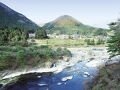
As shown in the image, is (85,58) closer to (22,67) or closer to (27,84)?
(22,67)

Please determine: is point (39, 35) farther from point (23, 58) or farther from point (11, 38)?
point (23, 58)

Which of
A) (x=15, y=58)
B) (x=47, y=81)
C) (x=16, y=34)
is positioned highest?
(x=16, y=34)

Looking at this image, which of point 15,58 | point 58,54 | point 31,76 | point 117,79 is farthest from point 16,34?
point 117,79

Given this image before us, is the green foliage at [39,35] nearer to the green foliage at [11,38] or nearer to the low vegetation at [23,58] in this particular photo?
the green foliage at [11,38]

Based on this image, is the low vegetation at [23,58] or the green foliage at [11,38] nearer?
the low vegetation at [23,58]

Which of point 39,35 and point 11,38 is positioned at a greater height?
point 39,35

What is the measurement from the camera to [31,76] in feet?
171

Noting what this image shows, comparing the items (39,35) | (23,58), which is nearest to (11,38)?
(39,35)

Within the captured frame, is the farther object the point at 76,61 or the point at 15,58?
the point at 76,61

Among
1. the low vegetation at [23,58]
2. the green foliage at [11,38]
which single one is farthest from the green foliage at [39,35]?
the low vegetation at [23,58]

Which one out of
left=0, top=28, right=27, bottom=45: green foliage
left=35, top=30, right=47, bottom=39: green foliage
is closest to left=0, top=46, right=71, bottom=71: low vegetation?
left=0, top=28, right=27, bottom=45: green foliage

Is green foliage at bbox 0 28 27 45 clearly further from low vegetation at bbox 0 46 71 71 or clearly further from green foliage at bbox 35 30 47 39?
green foliage at bbox 35 30 47 39

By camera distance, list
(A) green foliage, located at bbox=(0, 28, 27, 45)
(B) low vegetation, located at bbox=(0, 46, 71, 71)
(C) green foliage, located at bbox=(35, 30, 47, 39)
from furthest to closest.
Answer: (C) green foliage, located at bbox=(35, 30, 47, 39), (A) green foliage, located at bbox=(0, 28, 27, 45), (B) low vegetation, located at bbox=(0, 46, 71, 71)

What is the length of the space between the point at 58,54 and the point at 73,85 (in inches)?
A: 1251
